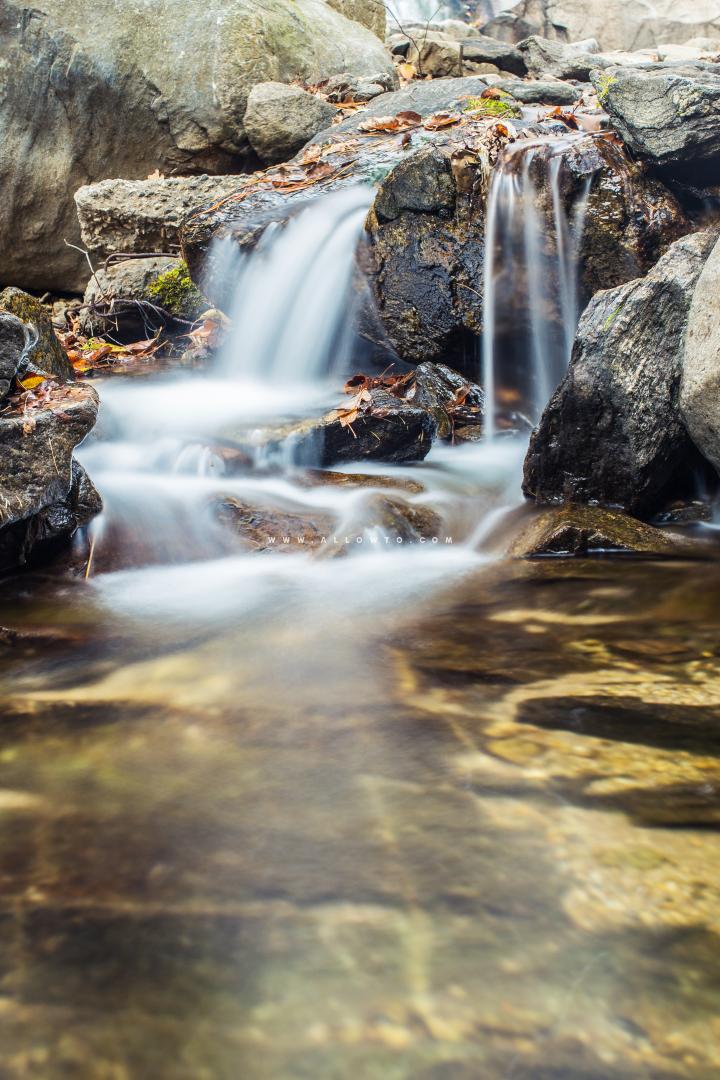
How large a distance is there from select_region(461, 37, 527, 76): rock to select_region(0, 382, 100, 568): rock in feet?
36.9

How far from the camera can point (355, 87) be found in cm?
963

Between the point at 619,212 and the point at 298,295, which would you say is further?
the point at 298,295

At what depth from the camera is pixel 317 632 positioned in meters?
2.94

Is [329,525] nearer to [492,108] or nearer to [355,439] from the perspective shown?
[355,439]

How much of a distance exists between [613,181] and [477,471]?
206 centimetres

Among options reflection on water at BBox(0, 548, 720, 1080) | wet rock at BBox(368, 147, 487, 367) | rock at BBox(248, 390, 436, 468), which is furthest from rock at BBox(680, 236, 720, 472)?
wet rock at BBox(368, 147, 487, 367)

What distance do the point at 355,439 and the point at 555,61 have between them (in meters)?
10.1

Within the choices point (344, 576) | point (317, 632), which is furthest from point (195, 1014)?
point (344, 576)

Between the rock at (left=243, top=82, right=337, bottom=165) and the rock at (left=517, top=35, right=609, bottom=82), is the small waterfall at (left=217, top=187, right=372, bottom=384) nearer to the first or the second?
the rock at (left=243, top=82, right=337, bottom=165)

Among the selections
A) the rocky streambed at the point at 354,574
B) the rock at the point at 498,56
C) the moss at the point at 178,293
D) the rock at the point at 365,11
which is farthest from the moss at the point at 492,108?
the rock at the point at 498,56

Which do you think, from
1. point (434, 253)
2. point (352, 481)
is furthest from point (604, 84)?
point (352, 481)

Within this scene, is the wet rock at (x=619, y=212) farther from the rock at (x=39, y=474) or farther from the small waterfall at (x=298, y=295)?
the rock at (x=39, y=474)

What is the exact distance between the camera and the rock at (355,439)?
4.74 metres

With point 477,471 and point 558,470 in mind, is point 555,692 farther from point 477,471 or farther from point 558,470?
point 477,471
